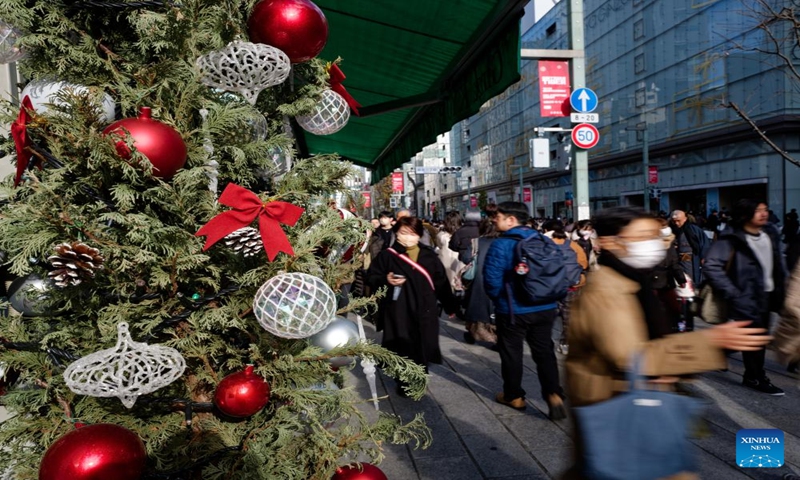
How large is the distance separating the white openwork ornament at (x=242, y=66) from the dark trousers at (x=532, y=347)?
10.6ft

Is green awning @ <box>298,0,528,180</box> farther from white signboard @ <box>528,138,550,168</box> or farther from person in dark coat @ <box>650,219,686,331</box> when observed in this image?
white signboard @ <box>528,138,550,168</box>

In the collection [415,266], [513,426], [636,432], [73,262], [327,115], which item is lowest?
[513,426]

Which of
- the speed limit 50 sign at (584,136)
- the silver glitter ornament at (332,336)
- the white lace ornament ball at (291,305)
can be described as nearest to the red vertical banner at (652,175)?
the speed limit 50 sign at (584,136)

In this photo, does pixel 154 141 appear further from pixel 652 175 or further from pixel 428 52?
pixel 652 175

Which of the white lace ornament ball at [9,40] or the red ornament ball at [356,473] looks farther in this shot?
the red ornament ball at [356,473]

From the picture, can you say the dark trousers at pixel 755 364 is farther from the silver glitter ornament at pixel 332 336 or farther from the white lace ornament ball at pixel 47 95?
the white lace ornament ball at pixel 47 95

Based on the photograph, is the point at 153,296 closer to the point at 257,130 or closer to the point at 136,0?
the point at 257,130

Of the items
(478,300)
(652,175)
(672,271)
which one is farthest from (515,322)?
(652,175)

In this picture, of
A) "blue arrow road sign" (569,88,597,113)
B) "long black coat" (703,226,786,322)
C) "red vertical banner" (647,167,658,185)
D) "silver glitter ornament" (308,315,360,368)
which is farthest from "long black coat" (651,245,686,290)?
"red vertical banner" (647,167,658,185)

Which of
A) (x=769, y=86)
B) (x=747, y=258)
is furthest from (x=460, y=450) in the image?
(x=769, y=86)

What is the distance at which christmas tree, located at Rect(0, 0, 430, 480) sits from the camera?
1917 millimetres

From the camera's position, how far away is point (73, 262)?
1815 millimetres

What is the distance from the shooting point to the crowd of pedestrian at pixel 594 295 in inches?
78.5

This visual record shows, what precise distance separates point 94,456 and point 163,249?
729 mm
